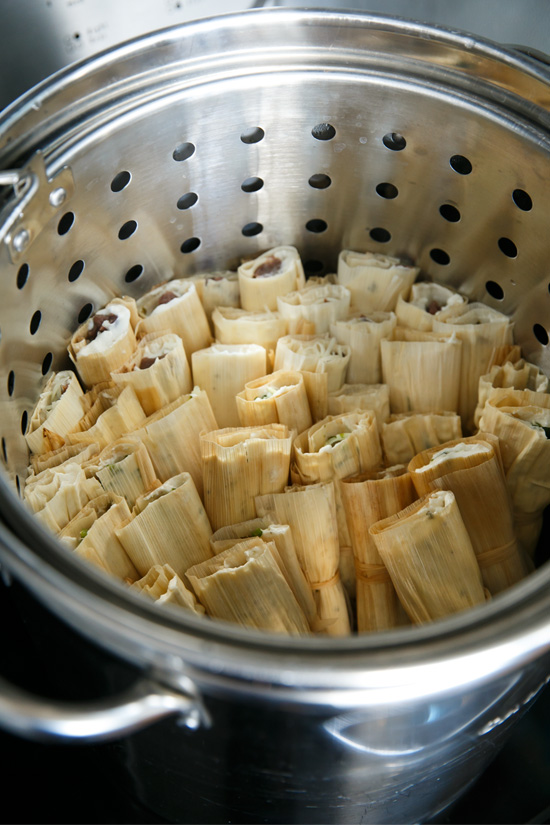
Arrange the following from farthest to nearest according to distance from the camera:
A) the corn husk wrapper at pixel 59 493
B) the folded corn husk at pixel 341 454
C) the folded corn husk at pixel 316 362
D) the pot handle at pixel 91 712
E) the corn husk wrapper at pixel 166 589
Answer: the folded corn husk at pixel 316 362 → the folded corn husk at pixel 341 454 → the corn husk wrapper at pixel 59 493 → the corn husk wrapper at pixel 166 589 → the pot handle at pixel 91 712

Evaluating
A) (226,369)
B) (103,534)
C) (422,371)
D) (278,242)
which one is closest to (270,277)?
(278,242)

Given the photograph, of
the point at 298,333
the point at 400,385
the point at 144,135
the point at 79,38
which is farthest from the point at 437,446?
the point at 79,38

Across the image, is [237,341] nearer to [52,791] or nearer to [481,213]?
[481,213]

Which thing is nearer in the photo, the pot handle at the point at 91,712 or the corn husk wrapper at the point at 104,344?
the pot handle at the point at 91,712

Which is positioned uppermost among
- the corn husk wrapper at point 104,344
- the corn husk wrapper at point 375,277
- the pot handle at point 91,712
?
the corn husk wrapper at point 375,277

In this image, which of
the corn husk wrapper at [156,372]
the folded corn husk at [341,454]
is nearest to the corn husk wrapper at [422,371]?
the folded corn husk at [341,454]

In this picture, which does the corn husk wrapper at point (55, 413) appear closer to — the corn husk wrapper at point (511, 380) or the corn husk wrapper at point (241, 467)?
the corn husk wrapper at point (241, 467)
